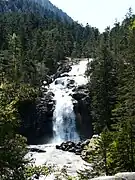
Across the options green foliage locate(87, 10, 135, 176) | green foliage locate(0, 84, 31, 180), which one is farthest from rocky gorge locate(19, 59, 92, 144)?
green foliage locate(0, 84, 31, 180)

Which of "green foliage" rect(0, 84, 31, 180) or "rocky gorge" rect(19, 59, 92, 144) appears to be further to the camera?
"rocky gorge" rect(19, 59, 92, 144)

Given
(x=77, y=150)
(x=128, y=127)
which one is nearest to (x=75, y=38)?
(x=77, y=150)

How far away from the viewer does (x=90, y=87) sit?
60750 millimetres

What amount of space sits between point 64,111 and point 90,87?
555cm

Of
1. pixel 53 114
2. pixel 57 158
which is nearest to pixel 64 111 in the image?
pixel 53 114

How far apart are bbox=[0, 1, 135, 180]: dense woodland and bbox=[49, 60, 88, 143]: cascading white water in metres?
3.11

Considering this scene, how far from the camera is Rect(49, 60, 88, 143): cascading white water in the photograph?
59.0 metres

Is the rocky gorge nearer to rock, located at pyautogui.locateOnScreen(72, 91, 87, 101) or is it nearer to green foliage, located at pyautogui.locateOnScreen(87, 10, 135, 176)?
rock, located at pyautogui.locateOnScreen(72, 91, 87, 101)

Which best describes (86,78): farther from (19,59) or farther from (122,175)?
(122,175)

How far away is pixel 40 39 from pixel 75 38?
132ft

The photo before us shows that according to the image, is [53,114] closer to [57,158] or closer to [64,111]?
[64,111]

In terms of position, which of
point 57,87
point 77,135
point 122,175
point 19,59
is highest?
point 19,59

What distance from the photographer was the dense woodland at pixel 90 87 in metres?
15.2

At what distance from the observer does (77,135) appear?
5891cm
